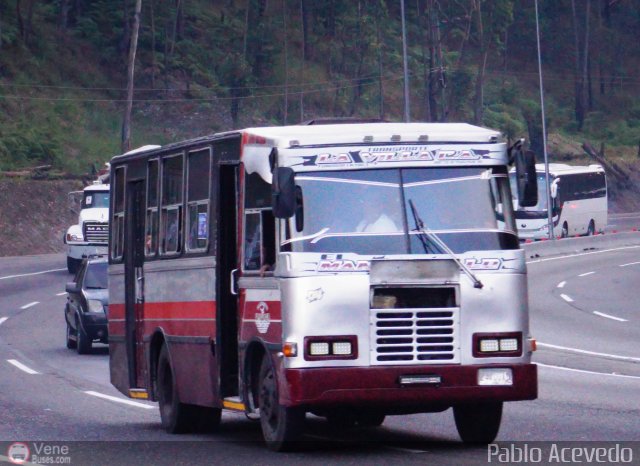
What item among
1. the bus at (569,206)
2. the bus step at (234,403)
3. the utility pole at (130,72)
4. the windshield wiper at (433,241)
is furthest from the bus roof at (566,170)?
the windshield wiper at (433,241)

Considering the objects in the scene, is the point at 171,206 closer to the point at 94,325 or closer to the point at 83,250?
the point at 94,325

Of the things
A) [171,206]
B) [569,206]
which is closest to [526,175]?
[171,206]

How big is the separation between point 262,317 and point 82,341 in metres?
12.9

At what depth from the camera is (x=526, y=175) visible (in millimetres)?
10672

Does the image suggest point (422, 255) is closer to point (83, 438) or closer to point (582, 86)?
point (83, 438)

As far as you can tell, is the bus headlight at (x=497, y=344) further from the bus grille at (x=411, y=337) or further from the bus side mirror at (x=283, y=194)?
the bus side mirror at (x=283, y=194)

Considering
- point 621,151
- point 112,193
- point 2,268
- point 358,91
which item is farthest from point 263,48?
point 112,193

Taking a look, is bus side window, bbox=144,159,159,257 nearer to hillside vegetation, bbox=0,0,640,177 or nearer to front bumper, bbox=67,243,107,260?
front bumper, bbox=67,243,107,260

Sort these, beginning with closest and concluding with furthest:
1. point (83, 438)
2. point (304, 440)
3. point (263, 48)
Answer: point (304, 440), point (83, 438), point (263, 48)

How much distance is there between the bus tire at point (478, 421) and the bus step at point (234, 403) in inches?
71.8

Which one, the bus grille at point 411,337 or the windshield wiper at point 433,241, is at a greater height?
the windshield wiper at point 433,241

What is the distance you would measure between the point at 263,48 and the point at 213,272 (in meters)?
61.9

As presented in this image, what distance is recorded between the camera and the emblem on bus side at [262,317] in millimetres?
10461

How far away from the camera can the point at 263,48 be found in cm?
7238
